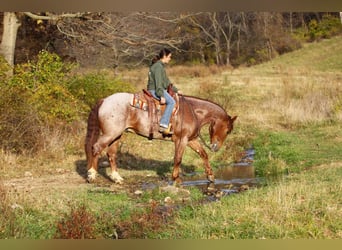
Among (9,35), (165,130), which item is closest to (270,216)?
(165,130)

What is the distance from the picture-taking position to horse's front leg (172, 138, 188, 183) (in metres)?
9.26

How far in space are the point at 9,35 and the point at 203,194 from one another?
7397 mm

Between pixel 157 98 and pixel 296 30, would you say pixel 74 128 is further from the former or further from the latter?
pixel 296 30

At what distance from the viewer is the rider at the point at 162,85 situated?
8.91 metres

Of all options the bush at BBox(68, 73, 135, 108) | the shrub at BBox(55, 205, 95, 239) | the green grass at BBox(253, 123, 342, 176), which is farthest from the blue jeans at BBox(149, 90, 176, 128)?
the bush at BBox(68, 73, 135, 108)

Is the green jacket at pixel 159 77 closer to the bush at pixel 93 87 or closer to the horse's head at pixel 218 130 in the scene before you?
the horse's head at pixel 218 130

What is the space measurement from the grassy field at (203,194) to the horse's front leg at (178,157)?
0.27 metres

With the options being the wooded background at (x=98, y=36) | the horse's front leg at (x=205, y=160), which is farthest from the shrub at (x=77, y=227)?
the wooded background at (x=98, y=36)

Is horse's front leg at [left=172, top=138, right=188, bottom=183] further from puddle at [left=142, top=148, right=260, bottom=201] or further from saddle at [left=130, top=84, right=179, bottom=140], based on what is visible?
saddle at [left=130, top=84, right=179, bottom=140]

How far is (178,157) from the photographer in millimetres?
9328

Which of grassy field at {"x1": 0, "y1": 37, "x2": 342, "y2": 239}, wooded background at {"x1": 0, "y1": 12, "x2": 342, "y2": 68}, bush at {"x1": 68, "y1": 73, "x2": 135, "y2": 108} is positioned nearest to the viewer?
grassy field at {"x1": 0, "y1": 37, "x2": 342, "y2": 239}

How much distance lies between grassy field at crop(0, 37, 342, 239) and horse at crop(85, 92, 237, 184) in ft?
1.61

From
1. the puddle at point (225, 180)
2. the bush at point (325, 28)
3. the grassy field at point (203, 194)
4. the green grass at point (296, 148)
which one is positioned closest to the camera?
the grassy field at point (203, 194)

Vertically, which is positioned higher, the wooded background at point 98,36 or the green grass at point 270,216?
the wooded background at point 98,36
